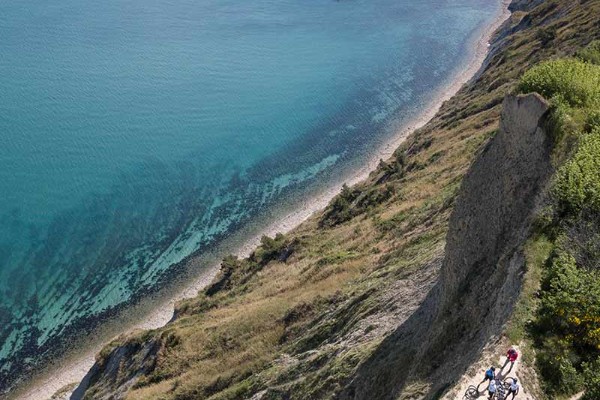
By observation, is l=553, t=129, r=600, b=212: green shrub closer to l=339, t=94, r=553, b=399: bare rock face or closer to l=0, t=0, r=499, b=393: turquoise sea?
l=339, t=94, r=553, b=399: bare rock face

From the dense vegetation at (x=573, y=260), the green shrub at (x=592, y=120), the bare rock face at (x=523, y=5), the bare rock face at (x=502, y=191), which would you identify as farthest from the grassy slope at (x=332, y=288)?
the bare rock face at (x=523, y=5)

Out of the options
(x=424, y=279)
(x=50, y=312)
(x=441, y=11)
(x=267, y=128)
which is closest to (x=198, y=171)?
(x=267, y=128)

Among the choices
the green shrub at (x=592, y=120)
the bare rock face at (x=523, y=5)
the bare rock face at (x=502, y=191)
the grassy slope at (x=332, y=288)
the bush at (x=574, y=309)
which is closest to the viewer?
the bush at (x=574, y=309)

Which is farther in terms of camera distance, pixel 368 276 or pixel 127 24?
pixel 127 24

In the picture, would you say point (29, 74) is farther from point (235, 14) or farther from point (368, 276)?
point (368, 276)

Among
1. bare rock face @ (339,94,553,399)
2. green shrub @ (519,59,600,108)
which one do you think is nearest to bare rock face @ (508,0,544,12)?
green shrub @ (519,59,600,108)

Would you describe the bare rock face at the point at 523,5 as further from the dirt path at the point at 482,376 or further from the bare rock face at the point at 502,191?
the dirt path at the point at 482,376
